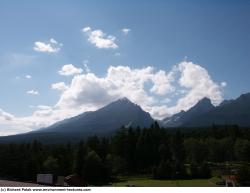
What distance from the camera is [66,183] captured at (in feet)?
123

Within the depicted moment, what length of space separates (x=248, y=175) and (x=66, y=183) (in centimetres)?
3241

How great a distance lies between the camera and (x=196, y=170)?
79625mm

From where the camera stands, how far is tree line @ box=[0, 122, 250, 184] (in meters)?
82.8

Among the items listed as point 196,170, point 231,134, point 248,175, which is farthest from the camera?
Answer: point 231,134

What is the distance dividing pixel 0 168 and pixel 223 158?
5563 cm

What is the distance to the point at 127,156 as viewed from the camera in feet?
336

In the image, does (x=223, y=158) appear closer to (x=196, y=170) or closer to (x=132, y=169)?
(x=132, y=169)

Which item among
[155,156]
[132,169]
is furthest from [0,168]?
[155,156]

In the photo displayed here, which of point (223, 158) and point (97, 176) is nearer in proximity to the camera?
point (97, 176)

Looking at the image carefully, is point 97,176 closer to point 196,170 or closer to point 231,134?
point 196,170

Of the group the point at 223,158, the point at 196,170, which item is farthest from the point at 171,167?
the point at 223,158

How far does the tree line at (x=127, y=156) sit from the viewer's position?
82750 mm

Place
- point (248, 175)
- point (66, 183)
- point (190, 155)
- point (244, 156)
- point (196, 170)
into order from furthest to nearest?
point (190, 155), point (244, 156), point (196, 170), point (248, 175), point (66, 183)

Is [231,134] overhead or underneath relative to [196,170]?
overhead
